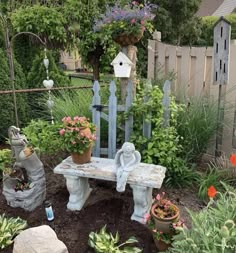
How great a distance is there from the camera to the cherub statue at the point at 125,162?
2314 millimetres

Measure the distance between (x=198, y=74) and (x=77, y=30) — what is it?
2.73 meters

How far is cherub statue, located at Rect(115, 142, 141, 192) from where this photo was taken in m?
2.31

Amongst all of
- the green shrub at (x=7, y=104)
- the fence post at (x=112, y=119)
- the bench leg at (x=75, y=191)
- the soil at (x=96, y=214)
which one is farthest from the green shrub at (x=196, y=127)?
the green shrub at (x=7, y=104)

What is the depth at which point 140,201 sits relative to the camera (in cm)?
236

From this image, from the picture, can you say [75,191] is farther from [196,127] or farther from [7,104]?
[7,104]

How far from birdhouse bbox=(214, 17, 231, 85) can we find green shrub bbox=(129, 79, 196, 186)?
59 cm

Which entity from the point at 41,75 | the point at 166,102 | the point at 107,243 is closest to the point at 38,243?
the point at 107,243

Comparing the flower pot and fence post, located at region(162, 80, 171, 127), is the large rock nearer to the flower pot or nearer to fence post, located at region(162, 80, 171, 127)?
the flower pot

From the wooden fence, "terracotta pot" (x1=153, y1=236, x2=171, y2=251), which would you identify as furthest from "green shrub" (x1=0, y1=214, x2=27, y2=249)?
the wooden fence

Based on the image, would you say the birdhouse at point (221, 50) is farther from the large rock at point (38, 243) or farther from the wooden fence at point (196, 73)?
the large rock at point (38, 243)

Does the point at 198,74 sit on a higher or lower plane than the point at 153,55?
lower

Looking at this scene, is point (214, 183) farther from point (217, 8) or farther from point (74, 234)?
point (217, 8)

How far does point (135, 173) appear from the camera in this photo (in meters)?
2.41

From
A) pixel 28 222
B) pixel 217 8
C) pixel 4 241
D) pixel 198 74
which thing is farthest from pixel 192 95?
pixel 217 8
